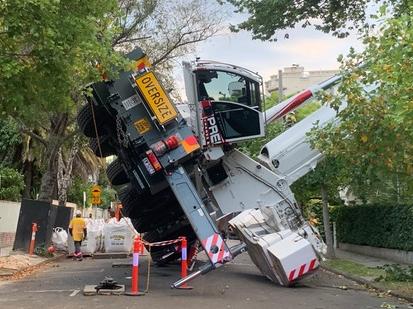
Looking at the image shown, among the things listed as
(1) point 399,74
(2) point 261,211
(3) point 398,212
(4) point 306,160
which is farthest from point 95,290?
(3) point 398,212

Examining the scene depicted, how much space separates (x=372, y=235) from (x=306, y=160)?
9.76m

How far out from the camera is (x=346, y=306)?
11281 mm

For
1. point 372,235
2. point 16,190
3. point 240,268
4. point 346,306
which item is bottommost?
point 346,306

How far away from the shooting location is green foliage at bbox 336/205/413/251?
20172 mm

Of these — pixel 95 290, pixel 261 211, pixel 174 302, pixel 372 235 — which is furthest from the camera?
pixel 372 235

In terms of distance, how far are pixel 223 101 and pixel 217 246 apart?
3.59m

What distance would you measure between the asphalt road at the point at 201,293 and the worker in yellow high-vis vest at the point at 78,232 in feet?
16.8

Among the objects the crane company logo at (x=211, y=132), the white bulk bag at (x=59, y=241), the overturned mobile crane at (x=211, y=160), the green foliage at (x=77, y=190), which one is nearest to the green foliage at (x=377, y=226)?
the overturned mobile crane at (x=211, y=160)

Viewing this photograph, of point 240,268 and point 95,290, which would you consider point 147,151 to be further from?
point 240,268

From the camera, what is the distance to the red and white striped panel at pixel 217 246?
12202 mm

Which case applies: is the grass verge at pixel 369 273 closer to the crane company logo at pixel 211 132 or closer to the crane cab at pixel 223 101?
the crane cab at pixel 223 101

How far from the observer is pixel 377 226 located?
23.1 meters

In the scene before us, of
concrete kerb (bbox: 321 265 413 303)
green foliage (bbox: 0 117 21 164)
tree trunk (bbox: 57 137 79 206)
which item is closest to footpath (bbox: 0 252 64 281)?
tree trunk (bbox: 57 137 79 206)

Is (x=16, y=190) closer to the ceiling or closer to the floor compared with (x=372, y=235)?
closer to the ceiling
